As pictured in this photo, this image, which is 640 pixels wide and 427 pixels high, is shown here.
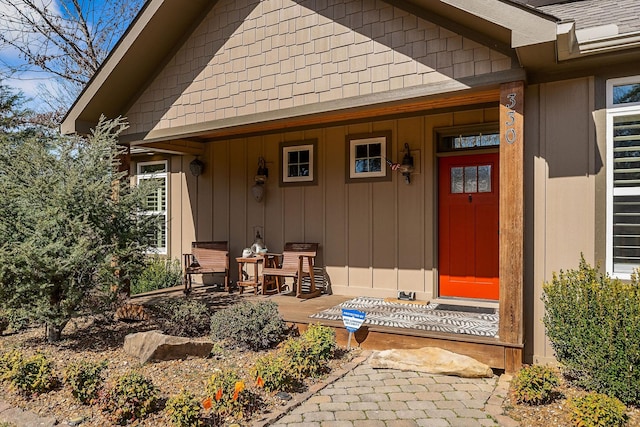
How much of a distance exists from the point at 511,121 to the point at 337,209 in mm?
3100

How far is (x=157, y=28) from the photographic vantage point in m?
5.64

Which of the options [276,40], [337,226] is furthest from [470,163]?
[276,40]

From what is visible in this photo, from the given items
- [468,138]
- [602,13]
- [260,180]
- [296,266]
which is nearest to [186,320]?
[296,266]

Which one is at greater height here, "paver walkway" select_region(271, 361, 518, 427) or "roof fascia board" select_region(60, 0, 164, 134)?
"roof fascia board" select_region(60, 0, 164, 134)

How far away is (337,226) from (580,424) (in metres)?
4.12

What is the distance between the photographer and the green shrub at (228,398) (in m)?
2.88

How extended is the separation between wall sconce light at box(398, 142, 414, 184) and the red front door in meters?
0.40

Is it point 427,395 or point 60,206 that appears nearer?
Answer: point 427,395

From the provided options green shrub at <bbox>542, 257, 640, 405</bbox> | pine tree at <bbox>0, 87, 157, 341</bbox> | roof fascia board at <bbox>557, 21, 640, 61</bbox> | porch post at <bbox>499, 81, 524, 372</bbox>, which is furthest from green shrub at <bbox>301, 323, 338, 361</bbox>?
roof fascia board at <bbox>557, 21, 640, 61</bbox>

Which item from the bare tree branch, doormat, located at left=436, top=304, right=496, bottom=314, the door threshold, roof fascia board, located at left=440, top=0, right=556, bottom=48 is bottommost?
doormat, located at left=436, top=304, right=496, bottom=314

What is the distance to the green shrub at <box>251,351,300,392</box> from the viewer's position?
326 centimetres

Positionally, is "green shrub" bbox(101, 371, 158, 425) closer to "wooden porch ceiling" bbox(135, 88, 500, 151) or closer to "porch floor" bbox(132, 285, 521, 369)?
"porch floor" bbox(132, 285, 521, 369)

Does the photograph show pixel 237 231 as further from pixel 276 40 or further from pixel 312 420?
pixel 312 420

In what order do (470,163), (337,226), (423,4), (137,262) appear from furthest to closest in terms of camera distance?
(337,226) → (470,163) → (137,262) → (423,4)
